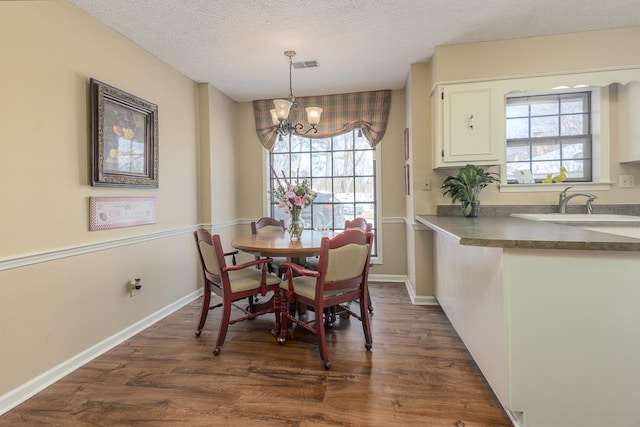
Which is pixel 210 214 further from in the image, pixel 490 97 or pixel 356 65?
pixel 490 97

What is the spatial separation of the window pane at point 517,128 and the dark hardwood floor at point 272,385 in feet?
6.44

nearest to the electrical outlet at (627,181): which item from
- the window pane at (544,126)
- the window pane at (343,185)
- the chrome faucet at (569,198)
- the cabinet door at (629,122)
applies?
the cabinet door at (629,122)

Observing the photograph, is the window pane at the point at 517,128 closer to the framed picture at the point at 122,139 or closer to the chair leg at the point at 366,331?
the chair leg at the point at 366,331

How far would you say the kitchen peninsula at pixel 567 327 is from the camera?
135cm

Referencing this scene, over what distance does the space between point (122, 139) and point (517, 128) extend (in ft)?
11.6

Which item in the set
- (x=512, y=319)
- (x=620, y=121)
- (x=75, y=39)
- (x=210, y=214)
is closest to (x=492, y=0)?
(x=620, y=121)

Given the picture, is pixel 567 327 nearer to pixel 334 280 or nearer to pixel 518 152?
pixel 334 280

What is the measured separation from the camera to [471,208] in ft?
9.12

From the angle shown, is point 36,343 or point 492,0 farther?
point 492,0

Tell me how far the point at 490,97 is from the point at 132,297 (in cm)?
347

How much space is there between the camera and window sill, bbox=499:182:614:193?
2789 millimetres

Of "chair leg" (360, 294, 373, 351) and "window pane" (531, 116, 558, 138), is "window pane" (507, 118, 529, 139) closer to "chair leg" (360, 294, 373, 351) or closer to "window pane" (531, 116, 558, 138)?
"window pane" (531, 116, 558, 138)

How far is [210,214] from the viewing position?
3684mm

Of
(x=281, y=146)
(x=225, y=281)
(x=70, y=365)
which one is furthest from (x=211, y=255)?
(x=281, y=146)
